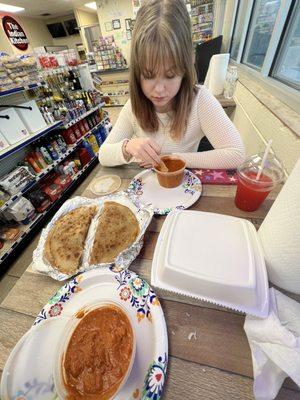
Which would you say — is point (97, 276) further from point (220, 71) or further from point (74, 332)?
point (220, 71)

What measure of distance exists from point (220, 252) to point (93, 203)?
0.52 meters

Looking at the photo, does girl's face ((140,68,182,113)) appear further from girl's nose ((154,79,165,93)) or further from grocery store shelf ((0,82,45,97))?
grocery store shelf ((0,82,45,97))

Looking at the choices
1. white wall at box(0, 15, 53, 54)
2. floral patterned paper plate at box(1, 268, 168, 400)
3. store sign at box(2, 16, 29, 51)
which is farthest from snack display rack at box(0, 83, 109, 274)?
store sign at box(2, 16, 29, 51)

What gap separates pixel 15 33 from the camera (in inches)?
250

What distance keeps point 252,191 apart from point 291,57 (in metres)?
1.35

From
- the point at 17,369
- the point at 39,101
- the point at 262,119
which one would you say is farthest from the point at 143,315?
the point at 39,101

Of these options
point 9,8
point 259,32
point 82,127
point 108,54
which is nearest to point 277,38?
point 259,32

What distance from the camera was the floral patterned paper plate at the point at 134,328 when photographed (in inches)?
14.1

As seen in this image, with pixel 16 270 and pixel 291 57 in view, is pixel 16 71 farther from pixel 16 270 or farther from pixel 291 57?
pixel 291 57

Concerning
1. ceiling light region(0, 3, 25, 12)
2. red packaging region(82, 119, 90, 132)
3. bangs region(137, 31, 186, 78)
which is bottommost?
red packaging region(82, 119, 90, 132)

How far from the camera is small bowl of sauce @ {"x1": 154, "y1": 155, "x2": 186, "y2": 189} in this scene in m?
0.73

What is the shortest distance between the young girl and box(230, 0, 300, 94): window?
0.58 meters

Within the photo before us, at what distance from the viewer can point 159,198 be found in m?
0.76

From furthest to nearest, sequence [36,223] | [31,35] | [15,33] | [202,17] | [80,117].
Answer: [31,35]
[15,33]
[202,17]
[80,117]
[36,223]
